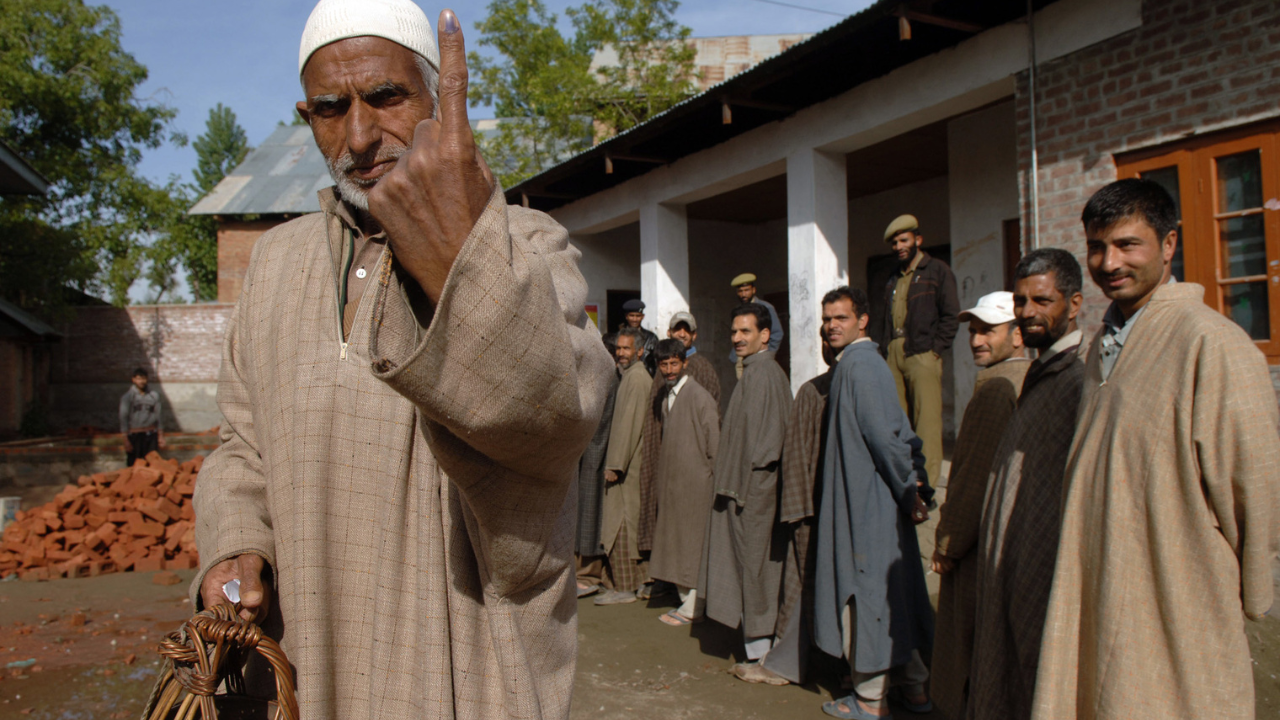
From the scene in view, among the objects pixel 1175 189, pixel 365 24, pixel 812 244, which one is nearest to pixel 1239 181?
pixel 1175 189

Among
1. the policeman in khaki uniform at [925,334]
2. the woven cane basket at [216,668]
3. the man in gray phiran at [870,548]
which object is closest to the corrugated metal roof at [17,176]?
the policeman in khaki uniform at [925,334]

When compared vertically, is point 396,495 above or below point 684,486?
above

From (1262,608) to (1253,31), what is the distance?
13.2 feet

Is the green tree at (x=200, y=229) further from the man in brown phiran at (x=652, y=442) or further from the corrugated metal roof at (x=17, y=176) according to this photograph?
the man in brown phiran at (x=652, y=442)

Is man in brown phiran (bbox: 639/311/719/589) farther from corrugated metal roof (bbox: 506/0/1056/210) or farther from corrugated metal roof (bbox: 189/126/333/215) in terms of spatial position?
corrugated metal roof (bbox: 189/126/333/215)

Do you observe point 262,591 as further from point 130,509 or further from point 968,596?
point 130,509

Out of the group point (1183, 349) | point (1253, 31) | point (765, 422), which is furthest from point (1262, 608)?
point (1253, 31)

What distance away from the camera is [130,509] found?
8.34 meters

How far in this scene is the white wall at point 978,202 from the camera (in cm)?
799

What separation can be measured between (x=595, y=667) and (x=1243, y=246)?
4631 millimetres

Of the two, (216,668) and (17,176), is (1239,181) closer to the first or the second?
(216,668)

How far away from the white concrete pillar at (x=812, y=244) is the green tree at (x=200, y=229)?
1929cm

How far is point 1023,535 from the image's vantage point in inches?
98.7

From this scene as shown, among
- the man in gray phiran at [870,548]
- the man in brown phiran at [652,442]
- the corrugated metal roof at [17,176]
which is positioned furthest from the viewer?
the corrugated metal roof at [17,176]
